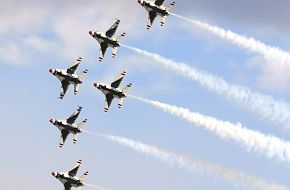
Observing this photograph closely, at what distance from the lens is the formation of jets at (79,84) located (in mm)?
176375

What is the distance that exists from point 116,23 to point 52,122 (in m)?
29.3

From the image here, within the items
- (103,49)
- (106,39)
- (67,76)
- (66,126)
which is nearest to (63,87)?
(67,76)

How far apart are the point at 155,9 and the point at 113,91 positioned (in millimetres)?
21996

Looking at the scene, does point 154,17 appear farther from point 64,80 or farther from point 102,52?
point 64,80

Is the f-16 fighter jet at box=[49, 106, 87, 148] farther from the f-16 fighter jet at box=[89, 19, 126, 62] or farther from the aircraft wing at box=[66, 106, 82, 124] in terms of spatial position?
the f-16 fighter jet at box=[89, 19, 126, 62]

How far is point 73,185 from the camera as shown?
18050cm

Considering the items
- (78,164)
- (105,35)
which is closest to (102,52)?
(105,35)

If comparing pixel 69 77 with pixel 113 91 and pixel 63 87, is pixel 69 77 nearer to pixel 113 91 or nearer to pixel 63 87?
pixel 63 87

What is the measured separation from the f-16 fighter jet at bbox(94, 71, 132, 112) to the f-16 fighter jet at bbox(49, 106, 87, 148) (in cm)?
789

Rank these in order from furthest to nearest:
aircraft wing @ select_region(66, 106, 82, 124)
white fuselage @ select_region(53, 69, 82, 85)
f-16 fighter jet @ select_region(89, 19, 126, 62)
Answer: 1. aircraft wing @ select_region(66, 106, 82, 124)
2. white fuselage @ select_region(53, 69, 82, 85)
3. f-16 fighter jet @ select_region(89, 19, 126, 62)

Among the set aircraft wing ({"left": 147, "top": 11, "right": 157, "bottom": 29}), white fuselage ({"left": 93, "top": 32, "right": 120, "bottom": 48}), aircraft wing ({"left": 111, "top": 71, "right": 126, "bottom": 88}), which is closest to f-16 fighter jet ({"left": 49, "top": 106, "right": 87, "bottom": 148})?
aircraft wing ({"left": 111, "top": 71, "right": 126, "bottom": 88})

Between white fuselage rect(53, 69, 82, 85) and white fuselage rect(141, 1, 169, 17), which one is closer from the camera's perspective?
white fuselage rect(141, 1, 169, 17)

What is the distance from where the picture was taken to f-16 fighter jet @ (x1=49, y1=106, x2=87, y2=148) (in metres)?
182

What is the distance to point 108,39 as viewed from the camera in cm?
17912
